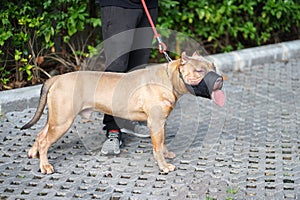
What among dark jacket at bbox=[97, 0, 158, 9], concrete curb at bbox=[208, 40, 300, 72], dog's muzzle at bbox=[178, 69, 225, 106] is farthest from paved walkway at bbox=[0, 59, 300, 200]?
dark jacket at bbox=[97, 0, 158, 9]

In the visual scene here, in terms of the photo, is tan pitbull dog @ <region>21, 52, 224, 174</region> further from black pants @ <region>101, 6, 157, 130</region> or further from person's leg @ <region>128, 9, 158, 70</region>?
person's leg @ <region>128, 9, 158, 70</region>

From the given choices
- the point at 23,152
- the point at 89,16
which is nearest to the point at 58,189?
the point at 23,152

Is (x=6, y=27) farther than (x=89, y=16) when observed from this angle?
No

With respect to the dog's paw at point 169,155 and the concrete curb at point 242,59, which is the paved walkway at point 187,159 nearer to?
the dog's paw at point 169,155

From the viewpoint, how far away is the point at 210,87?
14.6 feet

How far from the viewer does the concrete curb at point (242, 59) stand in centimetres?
634

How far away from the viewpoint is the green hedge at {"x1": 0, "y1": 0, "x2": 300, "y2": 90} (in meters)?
6.73

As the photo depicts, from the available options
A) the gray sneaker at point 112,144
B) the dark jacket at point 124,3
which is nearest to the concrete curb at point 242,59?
the gray sneaker at point 112,144

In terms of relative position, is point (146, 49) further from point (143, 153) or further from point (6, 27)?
point (6, 27)

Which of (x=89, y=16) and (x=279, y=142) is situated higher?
(x=89, y=16)

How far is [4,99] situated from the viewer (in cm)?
621

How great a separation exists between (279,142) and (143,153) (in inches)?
53.0

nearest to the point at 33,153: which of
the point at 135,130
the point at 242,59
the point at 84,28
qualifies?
the point at 135,130

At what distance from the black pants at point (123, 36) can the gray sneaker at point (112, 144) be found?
0.32 feet
